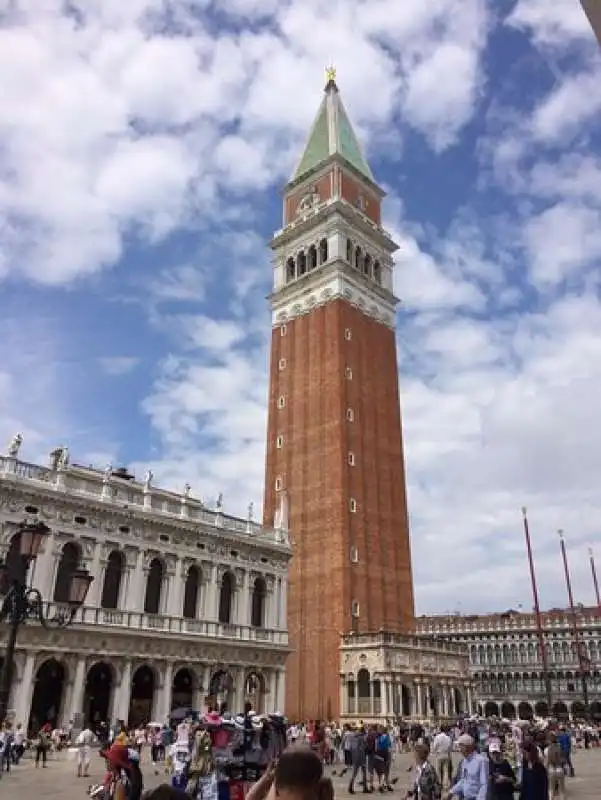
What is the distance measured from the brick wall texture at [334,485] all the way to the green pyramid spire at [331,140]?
1531cm

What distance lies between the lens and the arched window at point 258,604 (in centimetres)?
3894

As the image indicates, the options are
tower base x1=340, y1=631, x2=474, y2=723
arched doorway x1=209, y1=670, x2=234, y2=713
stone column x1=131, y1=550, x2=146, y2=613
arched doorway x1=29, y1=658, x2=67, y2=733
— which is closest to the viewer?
arched doorway x1=29, y1=658, x2=67, y2=733

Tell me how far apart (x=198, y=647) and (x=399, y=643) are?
14232 mm

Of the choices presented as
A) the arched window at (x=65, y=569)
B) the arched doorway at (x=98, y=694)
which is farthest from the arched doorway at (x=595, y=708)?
the arched window at (x=65, y=569)

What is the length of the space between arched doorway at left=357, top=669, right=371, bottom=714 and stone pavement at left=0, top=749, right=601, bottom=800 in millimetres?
15839

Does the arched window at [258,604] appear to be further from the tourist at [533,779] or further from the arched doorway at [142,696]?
the tourist at [533,779]

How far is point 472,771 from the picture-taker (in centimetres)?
904

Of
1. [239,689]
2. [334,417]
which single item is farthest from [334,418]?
[239,689]

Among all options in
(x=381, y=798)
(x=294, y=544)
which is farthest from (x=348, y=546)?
(x=381, y=798)

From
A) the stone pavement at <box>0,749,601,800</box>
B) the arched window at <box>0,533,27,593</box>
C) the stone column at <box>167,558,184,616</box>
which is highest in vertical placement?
the stone column at <box>167,558,184,616</box>

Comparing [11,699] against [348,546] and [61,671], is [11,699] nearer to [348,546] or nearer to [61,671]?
[61,671]

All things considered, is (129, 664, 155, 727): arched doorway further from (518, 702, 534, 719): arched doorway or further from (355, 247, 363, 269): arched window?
(518, 702, 534, 719): arched doorway

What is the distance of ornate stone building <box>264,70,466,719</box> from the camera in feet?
153

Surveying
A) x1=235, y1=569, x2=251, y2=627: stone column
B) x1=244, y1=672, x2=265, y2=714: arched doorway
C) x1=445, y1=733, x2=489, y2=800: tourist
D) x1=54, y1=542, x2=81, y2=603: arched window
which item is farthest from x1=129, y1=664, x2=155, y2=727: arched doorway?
x1=445, y1=733, x2=489, y2=800: tourist
